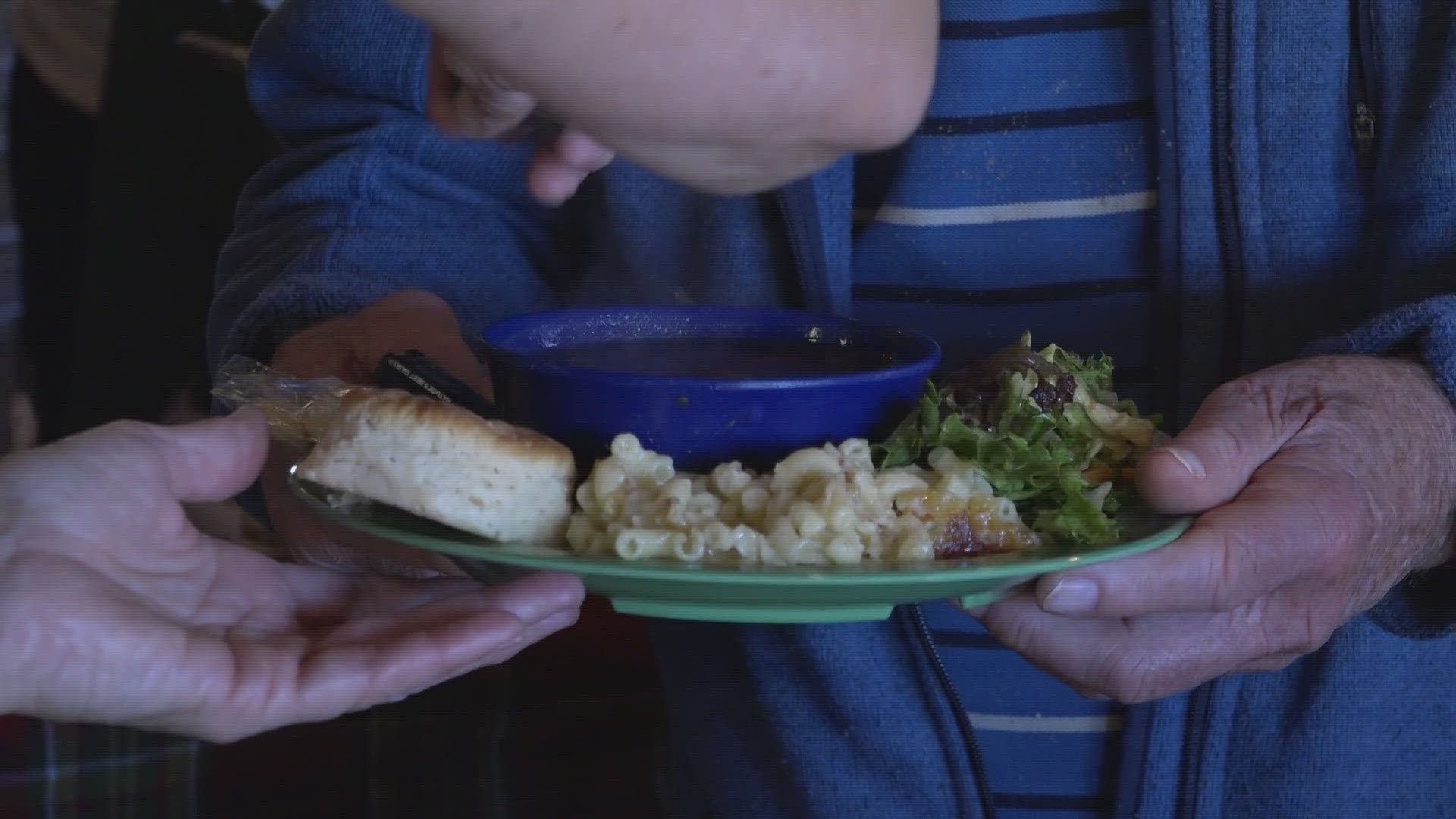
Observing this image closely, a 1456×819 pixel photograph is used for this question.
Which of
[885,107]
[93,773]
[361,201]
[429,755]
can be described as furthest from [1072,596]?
[93,773]

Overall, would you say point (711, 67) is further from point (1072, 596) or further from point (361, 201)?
point (361, 201)

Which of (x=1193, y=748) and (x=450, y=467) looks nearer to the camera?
(x=450, y=467)

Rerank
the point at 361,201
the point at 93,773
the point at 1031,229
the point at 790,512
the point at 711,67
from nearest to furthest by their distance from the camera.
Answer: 1. the point at 711,67
2. the point at 790,512
3. the point at 1031,229
4. the point at 361,201
5. the point at 93,773

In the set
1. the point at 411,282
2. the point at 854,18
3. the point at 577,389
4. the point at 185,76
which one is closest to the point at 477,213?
the point at 411,282

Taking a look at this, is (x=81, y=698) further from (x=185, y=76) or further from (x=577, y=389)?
(x=185, y=76)

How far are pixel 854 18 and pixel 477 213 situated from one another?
849 mm

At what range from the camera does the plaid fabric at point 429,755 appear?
191cm

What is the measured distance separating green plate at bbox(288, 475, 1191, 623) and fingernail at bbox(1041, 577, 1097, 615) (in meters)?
0.02

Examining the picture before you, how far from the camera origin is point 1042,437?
36.5 inches

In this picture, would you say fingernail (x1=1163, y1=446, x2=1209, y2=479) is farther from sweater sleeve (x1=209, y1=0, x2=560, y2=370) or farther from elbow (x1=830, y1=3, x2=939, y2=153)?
sweater sleeve (x1=209, y1=0, x2=560, y2=370)

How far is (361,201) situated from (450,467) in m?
0.64

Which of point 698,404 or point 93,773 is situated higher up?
point 698,404

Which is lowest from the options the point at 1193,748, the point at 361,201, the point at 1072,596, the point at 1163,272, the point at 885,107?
the point at 1193,748

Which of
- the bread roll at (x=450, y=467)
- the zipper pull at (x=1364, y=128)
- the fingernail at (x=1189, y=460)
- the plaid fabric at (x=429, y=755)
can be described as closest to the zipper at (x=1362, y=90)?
the zipper pull at (x=1364, y=128)
